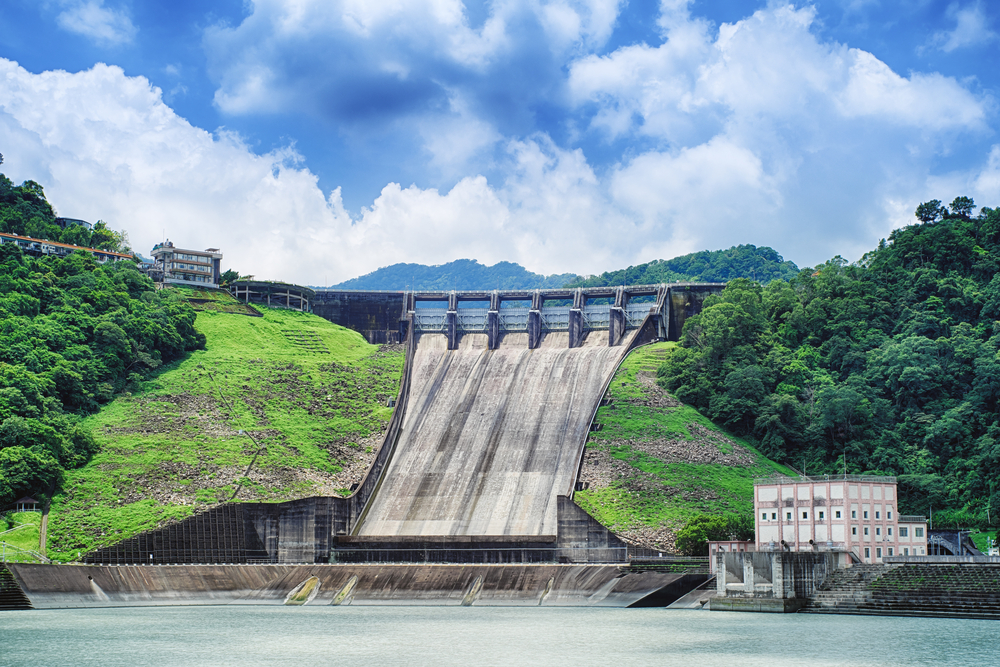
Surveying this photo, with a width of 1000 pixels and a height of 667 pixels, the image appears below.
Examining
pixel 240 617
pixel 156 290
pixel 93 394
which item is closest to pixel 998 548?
pixel 240 617

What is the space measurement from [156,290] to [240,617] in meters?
68.6

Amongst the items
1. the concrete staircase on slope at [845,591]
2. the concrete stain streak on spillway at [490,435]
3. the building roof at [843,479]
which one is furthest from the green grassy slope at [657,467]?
the concrete staircase on slope at [845,591]

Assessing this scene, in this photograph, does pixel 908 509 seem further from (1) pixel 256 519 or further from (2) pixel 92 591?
(2) pixel 92 591

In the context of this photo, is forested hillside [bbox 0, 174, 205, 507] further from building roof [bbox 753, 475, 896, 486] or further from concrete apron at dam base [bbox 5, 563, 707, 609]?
building roof [bbox 753, 475, 896, 486]

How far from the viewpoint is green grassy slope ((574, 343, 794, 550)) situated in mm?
84750

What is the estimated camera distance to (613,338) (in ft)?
390

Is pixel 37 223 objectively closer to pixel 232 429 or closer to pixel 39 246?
pixel 39 246

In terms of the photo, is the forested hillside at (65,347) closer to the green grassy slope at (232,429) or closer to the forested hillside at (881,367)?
the green grassy slope at (232,429)

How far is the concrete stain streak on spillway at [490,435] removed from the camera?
91062mm

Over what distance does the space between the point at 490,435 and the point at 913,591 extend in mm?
47750

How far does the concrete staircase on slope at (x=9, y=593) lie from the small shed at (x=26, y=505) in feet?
49.1

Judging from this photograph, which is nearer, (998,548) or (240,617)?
(240,617)

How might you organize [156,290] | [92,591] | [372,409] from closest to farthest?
[92,591] < [372,409] < [156,290]

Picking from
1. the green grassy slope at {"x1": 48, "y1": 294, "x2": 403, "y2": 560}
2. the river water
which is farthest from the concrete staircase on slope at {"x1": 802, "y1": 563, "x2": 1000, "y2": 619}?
the green grassy slope at {"x1": 48, "y1": 294, "x2": 403, "y2": 560}
